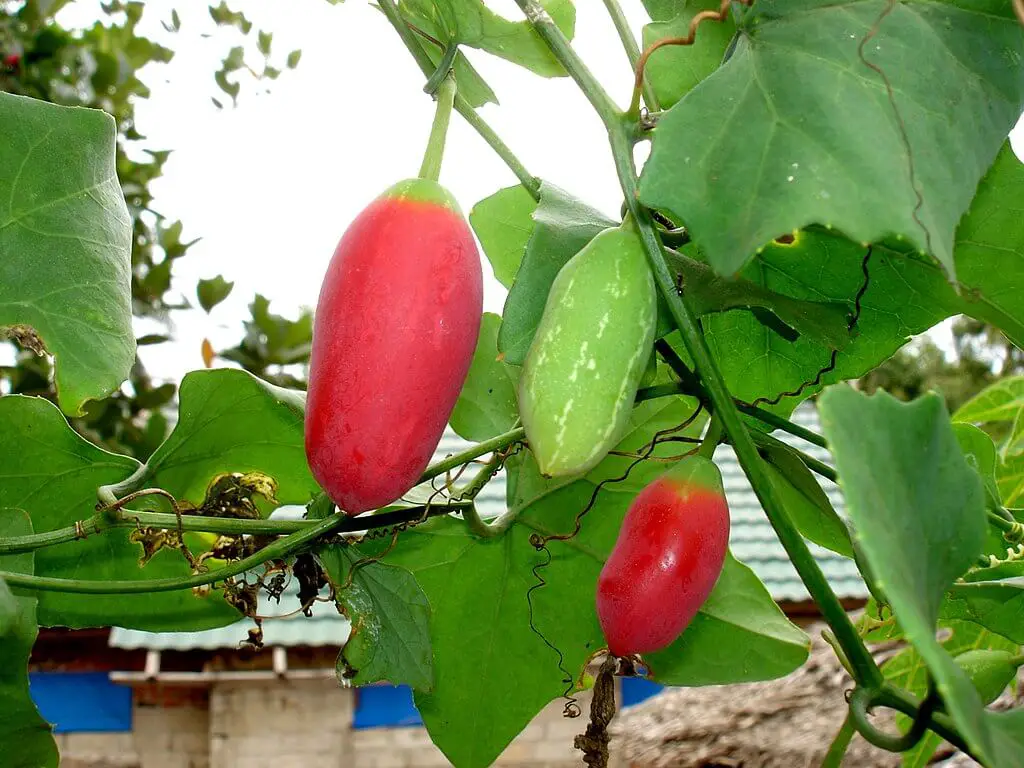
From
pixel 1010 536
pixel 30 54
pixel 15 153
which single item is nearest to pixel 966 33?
pixel 1010 536

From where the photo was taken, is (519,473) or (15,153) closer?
(15,153)

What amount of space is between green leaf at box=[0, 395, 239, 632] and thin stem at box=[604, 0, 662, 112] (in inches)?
14.3

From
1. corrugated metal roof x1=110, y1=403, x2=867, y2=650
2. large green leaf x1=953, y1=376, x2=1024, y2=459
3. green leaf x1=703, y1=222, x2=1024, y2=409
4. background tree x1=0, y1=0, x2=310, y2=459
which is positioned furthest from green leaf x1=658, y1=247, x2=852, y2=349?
corrugated metal roof x1=110, y1=403, x2=867, y2=650

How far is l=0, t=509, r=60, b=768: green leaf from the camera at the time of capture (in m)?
0.51

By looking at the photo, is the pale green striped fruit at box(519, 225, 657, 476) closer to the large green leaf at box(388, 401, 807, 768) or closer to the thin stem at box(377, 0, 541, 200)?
the thin stem at box(377, 0, 541, 200)

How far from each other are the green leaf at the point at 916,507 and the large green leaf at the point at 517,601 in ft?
0.88

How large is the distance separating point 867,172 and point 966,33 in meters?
0.11

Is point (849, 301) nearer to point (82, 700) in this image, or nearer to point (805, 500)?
point (805, 500)

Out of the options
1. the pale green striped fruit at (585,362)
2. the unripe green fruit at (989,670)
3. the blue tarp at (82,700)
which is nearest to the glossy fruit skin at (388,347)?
the pale green striped fruit at (585,362)

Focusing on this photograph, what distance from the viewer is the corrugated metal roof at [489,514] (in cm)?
286

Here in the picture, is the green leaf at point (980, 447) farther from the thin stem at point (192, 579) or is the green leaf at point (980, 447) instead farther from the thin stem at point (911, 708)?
the thin stem at point (192, 579)

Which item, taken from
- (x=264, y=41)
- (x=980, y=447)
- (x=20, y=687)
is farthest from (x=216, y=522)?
(x=264, y=41)

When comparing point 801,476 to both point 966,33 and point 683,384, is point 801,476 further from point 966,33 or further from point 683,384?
point 966,33

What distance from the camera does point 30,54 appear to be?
5.08ft
